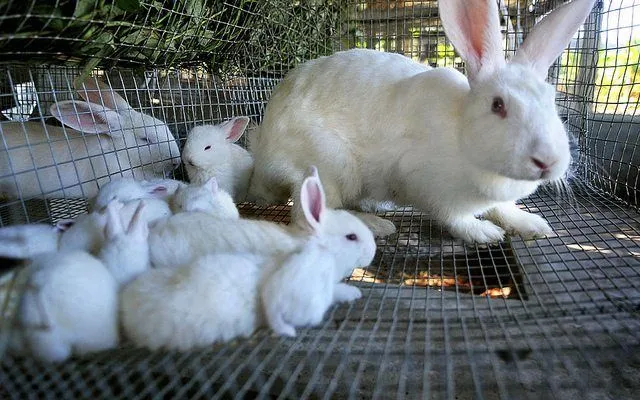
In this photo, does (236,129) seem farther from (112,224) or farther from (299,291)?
(299,291)

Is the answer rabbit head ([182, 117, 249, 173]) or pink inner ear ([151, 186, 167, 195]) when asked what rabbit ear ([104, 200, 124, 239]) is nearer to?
pink inner ear ([151, 186, 167, 195])

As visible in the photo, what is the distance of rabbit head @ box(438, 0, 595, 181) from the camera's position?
5.49ft

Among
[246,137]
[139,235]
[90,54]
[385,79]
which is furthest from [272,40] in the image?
[139,235]

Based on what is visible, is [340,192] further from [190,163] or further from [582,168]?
[582,168]

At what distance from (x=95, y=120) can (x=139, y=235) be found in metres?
1.36

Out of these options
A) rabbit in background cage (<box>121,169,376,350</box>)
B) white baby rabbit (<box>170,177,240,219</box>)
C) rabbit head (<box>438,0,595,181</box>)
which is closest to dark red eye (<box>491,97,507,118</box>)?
rabbit head (<box>438,0,595,181</box>)

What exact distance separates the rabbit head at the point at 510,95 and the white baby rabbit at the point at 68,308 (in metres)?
1.35

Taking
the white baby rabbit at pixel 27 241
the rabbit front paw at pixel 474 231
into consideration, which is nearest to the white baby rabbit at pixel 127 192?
the white baby rabbit at pixel 27 241

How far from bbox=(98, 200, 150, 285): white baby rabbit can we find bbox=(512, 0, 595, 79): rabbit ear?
62.4 inches

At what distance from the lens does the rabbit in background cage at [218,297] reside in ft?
3.73

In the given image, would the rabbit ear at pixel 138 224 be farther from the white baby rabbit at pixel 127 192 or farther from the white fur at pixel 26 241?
the white baby rabbit at pixel 127 192

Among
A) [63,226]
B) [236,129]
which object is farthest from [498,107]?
[63,226]

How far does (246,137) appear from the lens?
3328 mm

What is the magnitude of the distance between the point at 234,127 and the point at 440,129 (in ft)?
3.99
